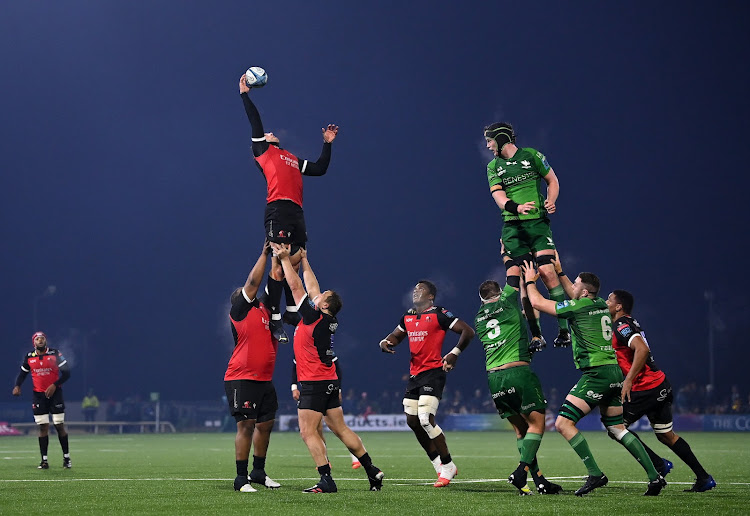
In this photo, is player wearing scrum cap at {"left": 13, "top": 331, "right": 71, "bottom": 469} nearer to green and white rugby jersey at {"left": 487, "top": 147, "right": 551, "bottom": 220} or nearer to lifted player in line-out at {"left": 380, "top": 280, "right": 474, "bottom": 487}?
lifted player in line-out at {"left": 380, "top": 280, "right": 474, "bottom": 487}

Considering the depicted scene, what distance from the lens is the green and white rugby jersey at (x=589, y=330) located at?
11758 mm

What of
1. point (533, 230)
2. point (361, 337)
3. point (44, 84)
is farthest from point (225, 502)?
point (44, 84)

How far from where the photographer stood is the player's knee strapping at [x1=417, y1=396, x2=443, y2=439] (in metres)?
13.9

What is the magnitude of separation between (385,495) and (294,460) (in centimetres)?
1021

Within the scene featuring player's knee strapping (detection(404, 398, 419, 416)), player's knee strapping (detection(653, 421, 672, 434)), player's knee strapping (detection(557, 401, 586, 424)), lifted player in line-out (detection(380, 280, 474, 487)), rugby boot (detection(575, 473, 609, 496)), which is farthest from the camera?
player's knee strapping (detection(404, 398, 419, 416))

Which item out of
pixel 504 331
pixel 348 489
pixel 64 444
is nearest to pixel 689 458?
pixel 504 331

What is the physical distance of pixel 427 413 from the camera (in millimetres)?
14000

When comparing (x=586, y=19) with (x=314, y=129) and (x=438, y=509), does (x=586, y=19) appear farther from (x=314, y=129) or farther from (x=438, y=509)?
(x=438, y=509)

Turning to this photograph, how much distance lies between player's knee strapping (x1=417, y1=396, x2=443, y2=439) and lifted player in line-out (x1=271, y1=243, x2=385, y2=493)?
1.67m

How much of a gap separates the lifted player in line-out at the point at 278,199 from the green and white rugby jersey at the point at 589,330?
380 cm

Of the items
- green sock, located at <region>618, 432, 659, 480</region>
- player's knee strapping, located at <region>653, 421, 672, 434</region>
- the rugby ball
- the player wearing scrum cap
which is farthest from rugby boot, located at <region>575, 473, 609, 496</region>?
the player wearing scrum cap

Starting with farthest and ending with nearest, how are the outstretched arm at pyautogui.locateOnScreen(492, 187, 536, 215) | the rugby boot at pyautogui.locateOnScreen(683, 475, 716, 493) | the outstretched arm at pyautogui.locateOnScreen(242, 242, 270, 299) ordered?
the outstretched arm at pyautogui.locateOnScreen(242, 242, 270, 299) → the outstretched arm at pyautogui.locateOnScreen(492, 187, 536, 215) → the rugby boot at pyautogui.locateOnScreen(683, 475, 716, 493)

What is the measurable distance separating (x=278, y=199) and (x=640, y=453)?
231 inches

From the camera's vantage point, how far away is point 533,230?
489 inches
